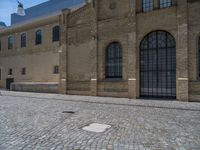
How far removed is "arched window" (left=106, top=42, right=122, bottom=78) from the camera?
1708cm

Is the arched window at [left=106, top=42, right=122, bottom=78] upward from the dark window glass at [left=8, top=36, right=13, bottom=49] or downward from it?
downward

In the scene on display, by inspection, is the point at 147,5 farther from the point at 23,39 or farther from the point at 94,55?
the point at 23,39

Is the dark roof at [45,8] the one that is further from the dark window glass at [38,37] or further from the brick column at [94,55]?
the brick column at [94,55]

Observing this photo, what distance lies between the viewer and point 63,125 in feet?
24.9

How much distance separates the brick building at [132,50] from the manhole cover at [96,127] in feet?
28.2

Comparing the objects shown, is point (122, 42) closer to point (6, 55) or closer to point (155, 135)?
point (155, 135)

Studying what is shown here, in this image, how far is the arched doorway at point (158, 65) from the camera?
14992mm

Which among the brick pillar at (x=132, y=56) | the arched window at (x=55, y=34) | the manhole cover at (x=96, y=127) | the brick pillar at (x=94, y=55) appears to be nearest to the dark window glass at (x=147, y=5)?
the brick pillar at (x=132, y=56)

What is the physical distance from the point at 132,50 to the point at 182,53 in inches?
Result: 146

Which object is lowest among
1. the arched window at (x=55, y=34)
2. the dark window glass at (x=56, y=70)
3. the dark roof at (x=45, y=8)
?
the dark window glass at (x=56, y=70)

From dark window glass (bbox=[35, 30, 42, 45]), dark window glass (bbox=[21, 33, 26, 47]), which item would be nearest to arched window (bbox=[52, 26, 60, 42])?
dark window glass (bbox=[35, 30, 42, 45])

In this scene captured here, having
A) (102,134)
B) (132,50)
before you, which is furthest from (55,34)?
(102,134)

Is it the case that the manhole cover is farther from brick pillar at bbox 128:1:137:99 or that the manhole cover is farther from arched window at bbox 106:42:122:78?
arched window at bbox 106:42:122:78

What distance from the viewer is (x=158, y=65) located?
50.9ft
